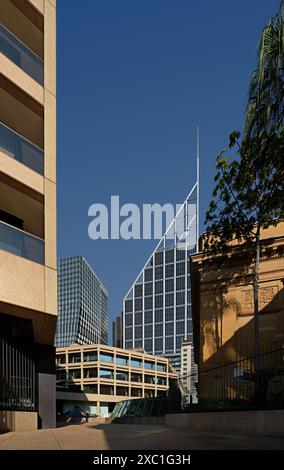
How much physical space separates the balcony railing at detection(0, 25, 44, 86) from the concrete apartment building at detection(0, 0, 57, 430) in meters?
0.04

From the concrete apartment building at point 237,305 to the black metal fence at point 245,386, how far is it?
16cm

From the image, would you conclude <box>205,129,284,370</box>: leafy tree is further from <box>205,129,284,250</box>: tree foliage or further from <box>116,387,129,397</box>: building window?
<box>116,387,129,397</box>: building window

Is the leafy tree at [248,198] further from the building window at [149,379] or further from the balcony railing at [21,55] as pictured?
the building window at [149,379]

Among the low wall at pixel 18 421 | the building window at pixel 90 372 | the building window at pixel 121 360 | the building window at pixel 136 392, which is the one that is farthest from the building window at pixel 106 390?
the low wall at pixel 18 421

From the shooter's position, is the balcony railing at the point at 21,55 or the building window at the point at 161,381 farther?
the building window at the point at 161,381

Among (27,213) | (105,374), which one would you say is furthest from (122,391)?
(27,213)

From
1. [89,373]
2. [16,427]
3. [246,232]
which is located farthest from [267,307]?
[89,373]

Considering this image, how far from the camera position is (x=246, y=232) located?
23.5 meters

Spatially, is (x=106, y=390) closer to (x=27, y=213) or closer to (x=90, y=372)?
(x=90, y=372)

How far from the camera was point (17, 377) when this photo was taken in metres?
20.9

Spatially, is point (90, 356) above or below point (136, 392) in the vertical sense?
above

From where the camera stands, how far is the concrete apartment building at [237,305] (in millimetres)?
24719

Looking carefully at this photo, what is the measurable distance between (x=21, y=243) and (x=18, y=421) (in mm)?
6847

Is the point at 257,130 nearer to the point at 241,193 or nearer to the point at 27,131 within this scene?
the point at 241,193
